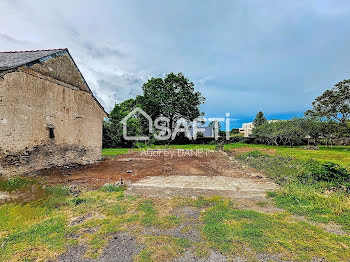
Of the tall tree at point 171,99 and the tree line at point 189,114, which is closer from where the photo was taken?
the tree line at point 189,114

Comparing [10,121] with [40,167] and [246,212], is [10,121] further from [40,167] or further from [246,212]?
[246,212]

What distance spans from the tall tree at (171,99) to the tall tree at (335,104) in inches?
702

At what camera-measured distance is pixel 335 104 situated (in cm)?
2328

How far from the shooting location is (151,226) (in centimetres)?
319

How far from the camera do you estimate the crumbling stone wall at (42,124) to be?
21.1ft

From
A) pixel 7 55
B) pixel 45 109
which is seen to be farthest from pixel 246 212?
pixel 7 55

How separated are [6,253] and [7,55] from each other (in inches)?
365

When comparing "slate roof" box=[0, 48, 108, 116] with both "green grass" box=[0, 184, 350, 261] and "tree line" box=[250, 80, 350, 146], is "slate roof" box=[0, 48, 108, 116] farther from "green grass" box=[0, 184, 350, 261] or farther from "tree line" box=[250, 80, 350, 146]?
"tree line" box=[250, 80, 350, 146]

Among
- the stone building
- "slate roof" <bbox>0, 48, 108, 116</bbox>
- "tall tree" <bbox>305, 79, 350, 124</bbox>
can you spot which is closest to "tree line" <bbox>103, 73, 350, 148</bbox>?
"tall tree" <bbox>305, 79, 350, 124</bbox>

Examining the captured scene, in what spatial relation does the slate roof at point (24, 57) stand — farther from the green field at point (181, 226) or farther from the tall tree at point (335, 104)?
the tall tree at point (335, 104)

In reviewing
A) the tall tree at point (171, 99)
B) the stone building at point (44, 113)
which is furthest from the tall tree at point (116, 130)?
the stone building at point (44, 113)

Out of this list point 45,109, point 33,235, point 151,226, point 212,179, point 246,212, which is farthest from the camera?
point 45,109

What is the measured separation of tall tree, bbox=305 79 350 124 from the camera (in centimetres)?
2248

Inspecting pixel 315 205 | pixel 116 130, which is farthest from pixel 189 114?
pixel 315 205
